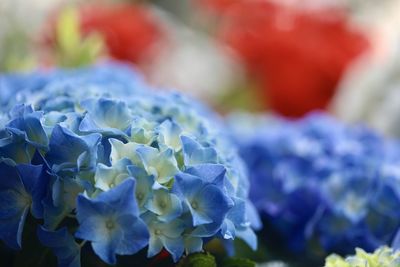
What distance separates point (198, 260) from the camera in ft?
1.48

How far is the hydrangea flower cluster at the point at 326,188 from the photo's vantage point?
0.60m

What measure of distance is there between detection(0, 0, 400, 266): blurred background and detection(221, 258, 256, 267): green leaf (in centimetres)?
50

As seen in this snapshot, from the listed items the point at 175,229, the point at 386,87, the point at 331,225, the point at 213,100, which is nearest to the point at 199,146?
the point at 175,229

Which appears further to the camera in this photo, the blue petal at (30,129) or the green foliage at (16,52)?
the green foliage at (16,52)

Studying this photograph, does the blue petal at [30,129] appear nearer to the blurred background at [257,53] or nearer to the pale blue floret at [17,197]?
the pale blue floret at [17,197]

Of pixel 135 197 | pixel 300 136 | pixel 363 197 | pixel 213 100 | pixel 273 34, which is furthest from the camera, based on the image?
pixel 213 100

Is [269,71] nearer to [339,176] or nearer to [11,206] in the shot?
[339,176]

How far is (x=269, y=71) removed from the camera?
3.70 ft

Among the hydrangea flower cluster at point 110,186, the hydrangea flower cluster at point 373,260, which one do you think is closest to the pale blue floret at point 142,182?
the hydrangea flower cluster at point 110,186

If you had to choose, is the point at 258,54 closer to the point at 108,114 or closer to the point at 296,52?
the point at 296,52

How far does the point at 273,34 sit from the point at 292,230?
54 centimetres

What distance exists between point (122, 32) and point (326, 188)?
0.55 m

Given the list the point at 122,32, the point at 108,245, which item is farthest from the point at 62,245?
the point at 122,32

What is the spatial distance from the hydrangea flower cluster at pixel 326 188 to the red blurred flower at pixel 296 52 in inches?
15.5
